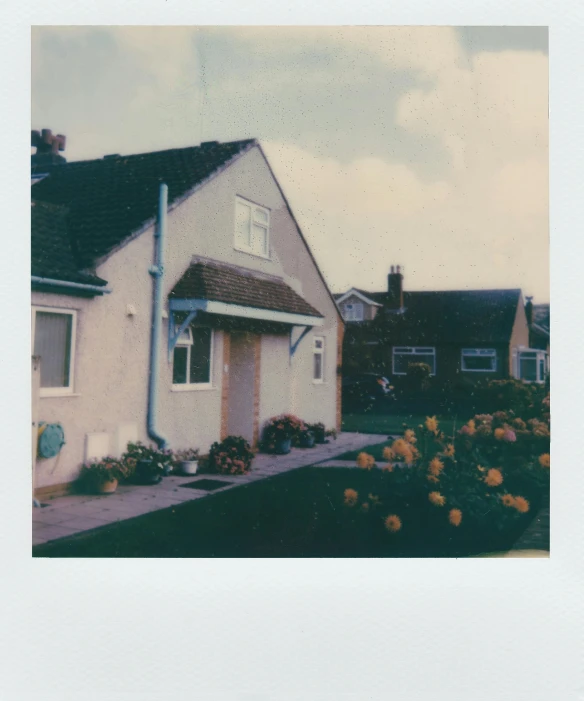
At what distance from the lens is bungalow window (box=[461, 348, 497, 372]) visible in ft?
18.4

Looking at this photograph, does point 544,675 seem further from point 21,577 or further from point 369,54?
point 369,54

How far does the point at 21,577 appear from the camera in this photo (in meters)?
4.74

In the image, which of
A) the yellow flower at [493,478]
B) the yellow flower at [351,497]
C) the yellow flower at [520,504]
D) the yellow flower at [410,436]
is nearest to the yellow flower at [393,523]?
the yellow flower at [351,497]

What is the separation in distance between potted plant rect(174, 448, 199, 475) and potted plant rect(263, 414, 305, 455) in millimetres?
857

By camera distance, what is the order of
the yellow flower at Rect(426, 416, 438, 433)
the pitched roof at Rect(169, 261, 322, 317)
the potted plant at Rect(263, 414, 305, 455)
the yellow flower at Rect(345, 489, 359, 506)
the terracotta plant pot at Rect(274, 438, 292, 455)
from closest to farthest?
the yellow flower at Rect(345, 489, 359, 506) → the yellow flower at Rect(426, 416, 438, 433) → the pitched roof at Rect(169, 261, 322, 317) → the potted plant at Rect(263, 414, 305, 455) → the terracotta plant pot at Rect(274, 438, 292, 455)

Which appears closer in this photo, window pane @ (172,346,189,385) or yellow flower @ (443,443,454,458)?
yellow flower @ (443,443,454,458)

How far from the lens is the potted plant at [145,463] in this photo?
544cm

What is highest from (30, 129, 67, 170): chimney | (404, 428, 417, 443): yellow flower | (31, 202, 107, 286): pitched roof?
(30, 129, 67, 170): chimney

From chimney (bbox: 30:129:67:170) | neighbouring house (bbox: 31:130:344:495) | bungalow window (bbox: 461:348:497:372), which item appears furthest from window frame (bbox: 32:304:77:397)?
bungalow window (bbox: 461:348:497:372)

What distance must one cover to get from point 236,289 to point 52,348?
212 centimetres

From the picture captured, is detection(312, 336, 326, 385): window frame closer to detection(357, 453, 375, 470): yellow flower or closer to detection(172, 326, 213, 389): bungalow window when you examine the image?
detection(172, 326, 213, 389): bungalow window

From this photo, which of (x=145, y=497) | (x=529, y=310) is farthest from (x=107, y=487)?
(x=529, y=310)

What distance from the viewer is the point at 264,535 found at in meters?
5.10
